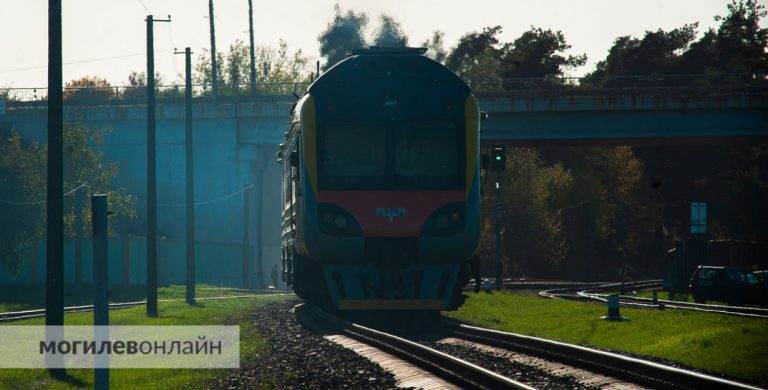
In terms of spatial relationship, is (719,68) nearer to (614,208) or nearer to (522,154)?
→ (614,208)

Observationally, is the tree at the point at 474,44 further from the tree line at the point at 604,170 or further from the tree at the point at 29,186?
the tree at the point at 29,186

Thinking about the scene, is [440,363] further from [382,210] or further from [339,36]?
[339,36]

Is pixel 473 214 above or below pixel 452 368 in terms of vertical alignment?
above

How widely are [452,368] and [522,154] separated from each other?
6905 centimetres

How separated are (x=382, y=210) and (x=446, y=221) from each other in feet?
3.66

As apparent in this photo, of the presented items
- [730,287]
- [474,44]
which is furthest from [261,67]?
[730,287]

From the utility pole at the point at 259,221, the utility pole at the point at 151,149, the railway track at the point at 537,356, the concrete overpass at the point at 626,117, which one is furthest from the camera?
the utility pole at the point at 259,221

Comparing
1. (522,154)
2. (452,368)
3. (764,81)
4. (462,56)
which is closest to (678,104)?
(764,81)

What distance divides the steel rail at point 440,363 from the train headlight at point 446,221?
6.99ft

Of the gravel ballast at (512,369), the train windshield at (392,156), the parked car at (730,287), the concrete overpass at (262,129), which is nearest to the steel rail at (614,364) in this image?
the gravel ballast at (512,369)

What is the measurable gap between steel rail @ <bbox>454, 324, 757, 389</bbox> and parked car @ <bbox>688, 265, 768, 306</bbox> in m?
22.4

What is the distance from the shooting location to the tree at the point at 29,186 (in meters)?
54.4

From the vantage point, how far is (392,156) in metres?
21.5

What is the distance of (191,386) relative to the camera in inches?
603
